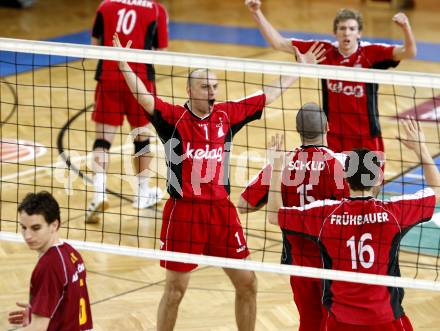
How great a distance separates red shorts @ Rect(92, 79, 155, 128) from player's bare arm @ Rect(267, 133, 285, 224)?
4330mm

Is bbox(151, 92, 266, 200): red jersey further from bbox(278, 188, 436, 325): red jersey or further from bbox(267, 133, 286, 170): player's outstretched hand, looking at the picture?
bbox(278, 188, 436, 325): red jersey

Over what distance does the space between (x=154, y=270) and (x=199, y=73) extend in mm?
2623

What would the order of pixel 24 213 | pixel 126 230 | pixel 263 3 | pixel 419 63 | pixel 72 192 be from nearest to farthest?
1. pixel 24 213
2. pixel 126 230
3. pixel 72 192
4. pixel 419 63
5. pixel 263 3

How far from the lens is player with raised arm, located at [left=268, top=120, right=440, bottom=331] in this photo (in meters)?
6.43

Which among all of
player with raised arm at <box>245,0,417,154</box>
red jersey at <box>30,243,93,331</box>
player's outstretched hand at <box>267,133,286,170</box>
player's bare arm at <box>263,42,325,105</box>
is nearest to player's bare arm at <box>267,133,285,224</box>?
player's outstretched hand at <box>267,133,286,170</box>

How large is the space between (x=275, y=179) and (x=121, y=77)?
464cm

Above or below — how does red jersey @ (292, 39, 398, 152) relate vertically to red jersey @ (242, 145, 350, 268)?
above

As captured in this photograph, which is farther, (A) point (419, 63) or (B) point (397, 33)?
(B) point (397, 33)

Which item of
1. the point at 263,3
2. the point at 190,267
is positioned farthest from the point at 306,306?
the point at 263,3

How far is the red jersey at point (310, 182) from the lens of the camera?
286 inches

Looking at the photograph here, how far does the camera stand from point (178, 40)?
18672mm

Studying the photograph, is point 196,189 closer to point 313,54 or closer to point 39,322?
point 313,54

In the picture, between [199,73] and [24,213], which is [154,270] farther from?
[24,213]

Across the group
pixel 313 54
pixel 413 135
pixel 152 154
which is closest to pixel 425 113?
pixel 152 154
